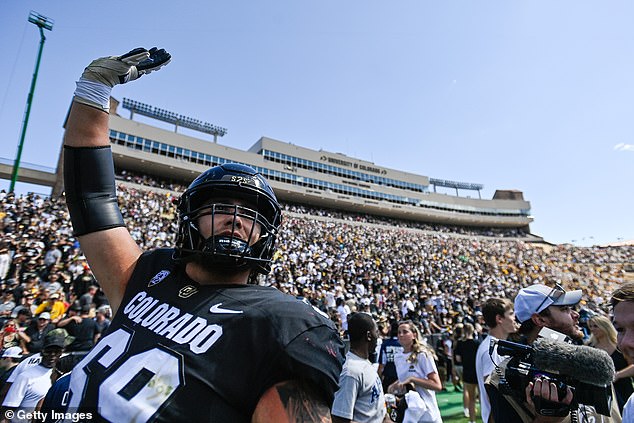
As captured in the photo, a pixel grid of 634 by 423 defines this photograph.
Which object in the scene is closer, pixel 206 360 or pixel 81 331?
pixel 206 360

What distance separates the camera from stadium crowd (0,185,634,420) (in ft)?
26.8

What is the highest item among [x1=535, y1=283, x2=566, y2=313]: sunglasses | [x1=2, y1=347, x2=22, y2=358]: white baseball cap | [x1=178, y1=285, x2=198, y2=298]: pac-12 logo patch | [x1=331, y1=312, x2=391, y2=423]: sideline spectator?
[x1=178, y1=285, x2=198, y2=298]: pac-12 logo patch

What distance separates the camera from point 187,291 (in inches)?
49.3

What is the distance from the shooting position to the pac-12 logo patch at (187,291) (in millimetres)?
1230

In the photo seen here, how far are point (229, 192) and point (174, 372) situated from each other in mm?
761

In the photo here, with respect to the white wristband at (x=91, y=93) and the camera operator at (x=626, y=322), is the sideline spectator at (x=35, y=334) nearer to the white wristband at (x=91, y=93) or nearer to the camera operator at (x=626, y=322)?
the white wristband at (x=91, y=93)

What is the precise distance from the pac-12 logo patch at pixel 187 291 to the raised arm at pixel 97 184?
35 centimetres

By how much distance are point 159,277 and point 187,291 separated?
20 cm

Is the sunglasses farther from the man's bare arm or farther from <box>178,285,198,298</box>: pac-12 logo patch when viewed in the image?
<box>178,285,198,298</box>: pac-12 logo patch

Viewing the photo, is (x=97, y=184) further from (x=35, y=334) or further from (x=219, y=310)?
(x=35, y=334)

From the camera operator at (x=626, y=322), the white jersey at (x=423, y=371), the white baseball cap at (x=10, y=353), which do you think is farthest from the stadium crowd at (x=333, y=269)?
the white jersey at (x=423, y=371)

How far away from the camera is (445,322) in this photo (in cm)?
1383

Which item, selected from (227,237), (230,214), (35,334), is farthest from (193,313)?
(35,334)

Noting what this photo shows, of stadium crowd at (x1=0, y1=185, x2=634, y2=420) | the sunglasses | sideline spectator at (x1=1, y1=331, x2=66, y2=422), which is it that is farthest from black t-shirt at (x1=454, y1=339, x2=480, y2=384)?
sideline spectator at (x1=1, y1=331, x2=66, y2=422)
